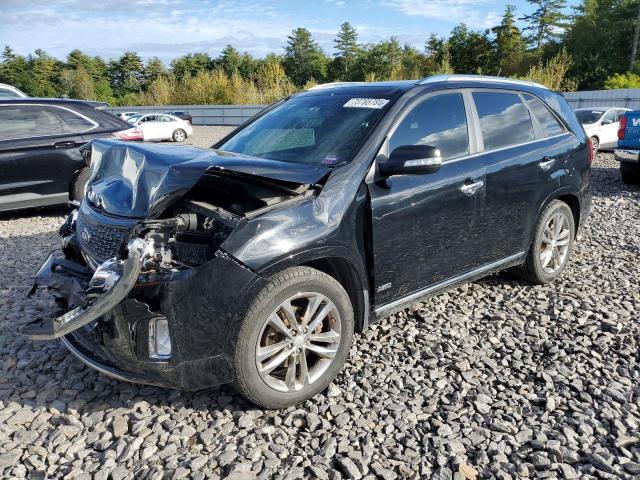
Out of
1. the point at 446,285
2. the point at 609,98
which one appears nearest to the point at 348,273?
the point at 446,285

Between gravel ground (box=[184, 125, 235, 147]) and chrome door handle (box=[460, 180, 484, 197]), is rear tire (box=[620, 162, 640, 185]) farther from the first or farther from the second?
gravel ground (box=[184, 125, 235, 147])

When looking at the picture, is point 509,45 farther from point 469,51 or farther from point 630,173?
point 630,173

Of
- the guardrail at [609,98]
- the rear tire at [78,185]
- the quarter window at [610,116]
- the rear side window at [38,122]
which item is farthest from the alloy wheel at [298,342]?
the guardrail at [609,98]

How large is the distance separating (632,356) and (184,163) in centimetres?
319

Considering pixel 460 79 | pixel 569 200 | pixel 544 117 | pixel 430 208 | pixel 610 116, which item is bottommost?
pixel 610 116

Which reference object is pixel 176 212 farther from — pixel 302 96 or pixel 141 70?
pixel 141 70

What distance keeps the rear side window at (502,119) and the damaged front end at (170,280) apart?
180cm

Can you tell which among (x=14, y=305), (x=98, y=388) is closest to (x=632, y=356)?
(x=98, y=388)

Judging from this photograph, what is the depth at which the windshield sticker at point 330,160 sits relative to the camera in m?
3.32

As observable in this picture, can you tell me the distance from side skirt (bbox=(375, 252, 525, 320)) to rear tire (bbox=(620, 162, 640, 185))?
706 centimetres

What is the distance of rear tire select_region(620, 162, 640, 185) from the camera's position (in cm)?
1011

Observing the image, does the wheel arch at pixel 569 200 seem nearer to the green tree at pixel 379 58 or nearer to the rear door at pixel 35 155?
the rear door at pixel 35 155

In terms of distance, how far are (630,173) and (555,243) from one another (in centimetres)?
662

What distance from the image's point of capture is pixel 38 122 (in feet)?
25.4
